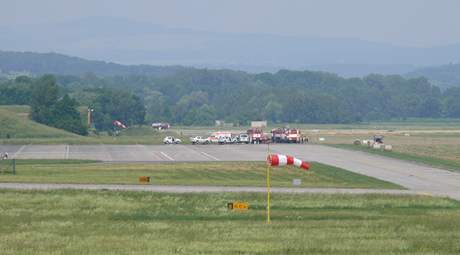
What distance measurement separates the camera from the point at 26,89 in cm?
17188

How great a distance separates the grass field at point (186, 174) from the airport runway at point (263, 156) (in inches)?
94.1

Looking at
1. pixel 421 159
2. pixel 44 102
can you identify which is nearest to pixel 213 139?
pixel 44 102

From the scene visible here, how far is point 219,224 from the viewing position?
1545 inches

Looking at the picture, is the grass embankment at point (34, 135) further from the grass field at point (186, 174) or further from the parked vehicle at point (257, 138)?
the grass field at point (186, 174)

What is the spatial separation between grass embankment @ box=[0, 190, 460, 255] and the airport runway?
10222 mm

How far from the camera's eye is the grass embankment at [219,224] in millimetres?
33188

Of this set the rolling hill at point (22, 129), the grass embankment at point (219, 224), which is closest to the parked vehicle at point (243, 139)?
the rolling hill at point (22, 129)

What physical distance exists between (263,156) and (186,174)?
959 inches

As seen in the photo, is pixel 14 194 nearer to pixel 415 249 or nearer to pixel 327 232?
pixel 327 232

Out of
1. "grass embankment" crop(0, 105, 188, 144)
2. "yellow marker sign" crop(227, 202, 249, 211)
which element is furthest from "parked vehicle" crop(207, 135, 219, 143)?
"yellow marker sign" crop(227, 202, 249, 211)

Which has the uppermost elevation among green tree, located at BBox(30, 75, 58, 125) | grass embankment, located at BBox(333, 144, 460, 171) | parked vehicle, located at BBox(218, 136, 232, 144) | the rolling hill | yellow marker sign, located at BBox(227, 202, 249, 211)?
green tree, located at BBox(30, 75, 58, 125)

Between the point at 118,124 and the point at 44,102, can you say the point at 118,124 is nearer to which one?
the point at 118,124

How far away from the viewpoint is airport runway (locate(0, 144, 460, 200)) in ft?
215

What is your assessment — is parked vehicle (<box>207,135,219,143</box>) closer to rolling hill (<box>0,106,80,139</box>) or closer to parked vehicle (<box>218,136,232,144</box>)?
parked vehicle (<box>218,136,232,144</box>)
